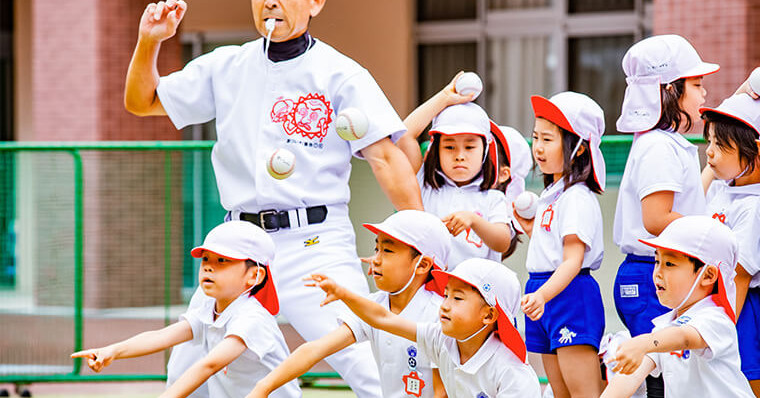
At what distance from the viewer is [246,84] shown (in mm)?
5133

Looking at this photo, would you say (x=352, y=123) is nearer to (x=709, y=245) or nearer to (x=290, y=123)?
(x=290, y=123)

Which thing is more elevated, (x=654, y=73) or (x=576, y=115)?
(x=654, y=73)

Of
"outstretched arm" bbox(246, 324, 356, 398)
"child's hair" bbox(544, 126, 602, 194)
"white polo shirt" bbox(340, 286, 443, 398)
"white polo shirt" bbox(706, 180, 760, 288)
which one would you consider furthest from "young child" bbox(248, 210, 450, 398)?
"white polo shirt" bbox(706, 180, 760, 288)

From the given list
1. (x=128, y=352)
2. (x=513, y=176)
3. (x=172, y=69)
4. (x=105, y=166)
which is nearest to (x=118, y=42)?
(x=172, y=69)

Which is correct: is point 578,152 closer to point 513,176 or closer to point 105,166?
point 513,176

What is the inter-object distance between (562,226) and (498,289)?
727 millimetres

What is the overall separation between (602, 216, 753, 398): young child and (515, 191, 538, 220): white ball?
1415 millimetres

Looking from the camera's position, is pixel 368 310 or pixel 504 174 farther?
pixel 504 174

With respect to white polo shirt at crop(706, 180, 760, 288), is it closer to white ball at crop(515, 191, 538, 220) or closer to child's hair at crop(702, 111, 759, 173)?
child's hair at crop(702, 111, 759, 173)

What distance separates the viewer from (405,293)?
191 inches

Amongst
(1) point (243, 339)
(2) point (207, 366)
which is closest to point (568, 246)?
(1) point (243, 339)

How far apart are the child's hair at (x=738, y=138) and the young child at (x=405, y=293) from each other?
1.20 metres

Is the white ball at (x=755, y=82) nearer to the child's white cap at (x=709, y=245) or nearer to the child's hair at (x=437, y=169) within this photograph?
the child's white cap at (x=709, y=245)

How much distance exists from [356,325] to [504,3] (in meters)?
9.27
